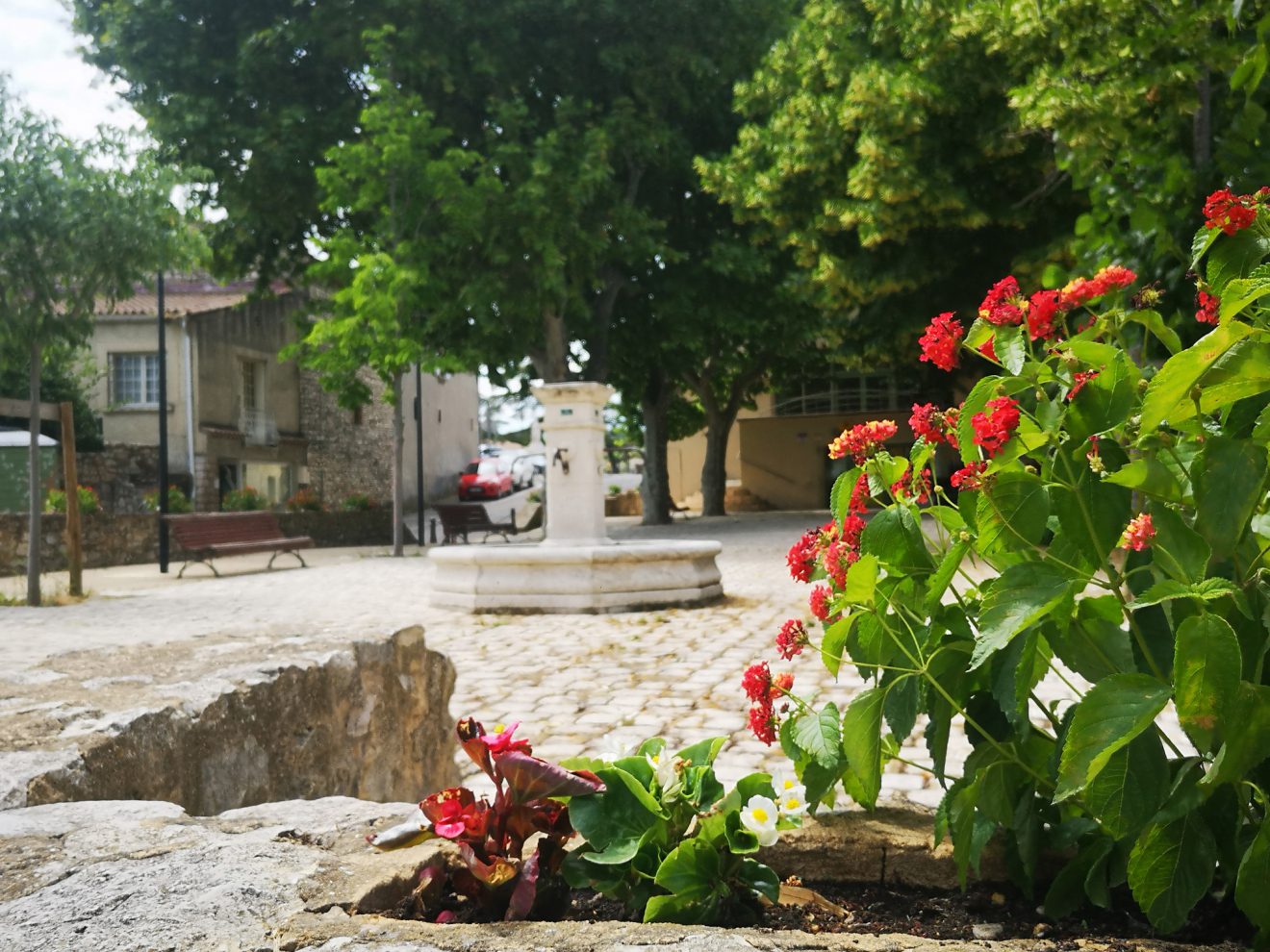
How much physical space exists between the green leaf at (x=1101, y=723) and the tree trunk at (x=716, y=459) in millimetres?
25343

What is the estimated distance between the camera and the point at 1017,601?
1.50 meters

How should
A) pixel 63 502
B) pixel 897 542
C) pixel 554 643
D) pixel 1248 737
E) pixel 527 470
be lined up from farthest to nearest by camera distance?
1. pixel 527 470
2. pixel 63 502
3. pixel 554 643
4. pixel 897 542
5. pixel 1248 737

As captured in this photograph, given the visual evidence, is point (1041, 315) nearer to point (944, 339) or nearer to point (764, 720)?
point (944, 339)

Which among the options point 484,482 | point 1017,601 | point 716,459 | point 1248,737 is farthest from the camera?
point 484,482

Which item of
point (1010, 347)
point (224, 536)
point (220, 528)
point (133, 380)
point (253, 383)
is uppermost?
point (253, 383)

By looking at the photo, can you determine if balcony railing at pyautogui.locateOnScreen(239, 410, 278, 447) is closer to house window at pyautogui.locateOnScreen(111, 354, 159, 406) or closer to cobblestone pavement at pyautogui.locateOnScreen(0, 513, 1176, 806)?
house window at pyautogui.locateOnScreen(111, 354, 159, 406)

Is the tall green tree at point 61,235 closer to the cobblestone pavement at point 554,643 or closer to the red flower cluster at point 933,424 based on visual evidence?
the cobblestone pavement at point 554,643

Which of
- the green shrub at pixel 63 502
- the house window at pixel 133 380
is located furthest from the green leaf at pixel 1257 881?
the house window at pixel 133 380

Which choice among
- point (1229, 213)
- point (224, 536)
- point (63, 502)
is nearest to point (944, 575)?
point (1229, 213)

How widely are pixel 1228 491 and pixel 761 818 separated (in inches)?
33.4

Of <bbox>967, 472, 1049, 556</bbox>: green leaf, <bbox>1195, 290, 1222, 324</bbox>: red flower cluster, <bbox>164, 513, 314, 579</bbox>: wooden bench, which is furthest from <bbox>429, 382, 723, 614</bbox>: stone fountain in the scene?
<bbox>967, 472, 1049, 556</bbox>: green leaf

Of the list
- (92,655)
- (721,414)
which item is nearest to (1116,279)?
(92,655)

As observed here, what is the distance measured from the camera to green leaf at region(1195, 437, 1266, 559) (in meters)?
1.46

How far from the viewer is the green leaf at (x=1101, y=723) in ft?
4.57
